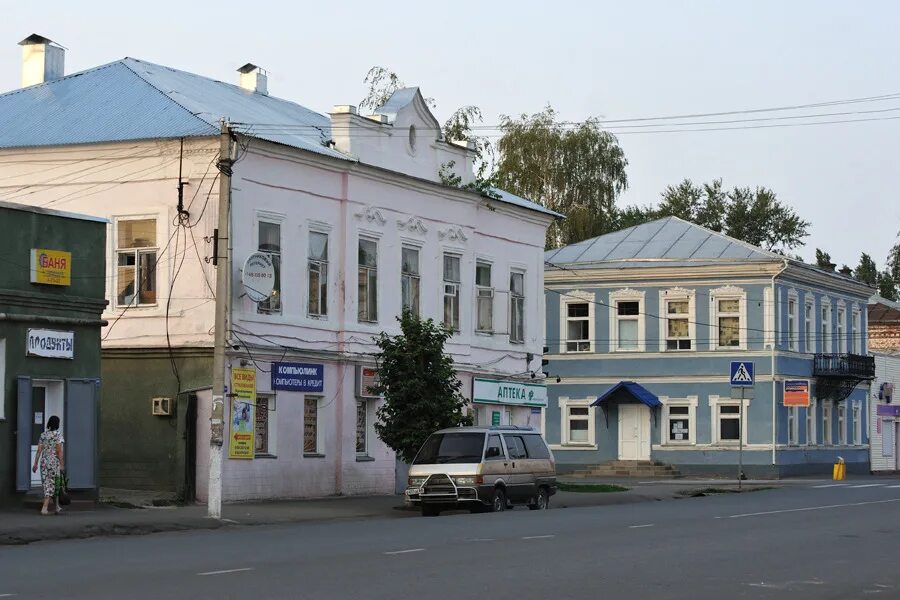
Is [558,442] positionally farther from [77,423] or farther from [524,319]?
[77,423]

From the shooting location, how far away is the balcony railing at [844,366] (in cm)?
6044

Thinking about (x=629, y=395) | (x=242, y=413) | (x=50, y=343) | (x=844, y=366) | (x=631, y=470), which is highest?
(x=844, y=366)

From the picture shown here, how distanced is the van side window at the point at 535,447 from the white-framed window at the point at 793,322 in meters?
28.2

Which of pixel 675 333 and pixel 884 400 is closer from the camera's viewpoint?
pixel 675 333

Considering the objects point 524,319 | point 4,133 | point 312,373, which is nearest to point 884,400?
point 524,319

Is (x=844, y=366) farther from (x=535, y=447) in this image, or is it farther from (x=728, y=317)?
(x=535, y=447)

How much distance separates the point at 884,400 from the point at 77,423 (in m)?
47.5

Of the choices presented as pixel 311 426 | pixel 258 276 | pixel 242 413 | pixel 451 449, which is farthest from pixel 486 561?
pixel 311 426

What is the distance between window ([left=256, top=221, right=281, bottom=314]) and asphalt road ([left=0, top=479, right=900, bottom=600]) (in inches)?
336

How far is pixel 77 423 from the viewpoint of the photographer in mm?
28562

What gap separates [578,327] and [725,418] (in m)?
6.89

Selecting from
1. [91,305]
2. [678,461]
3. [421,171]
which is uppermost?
[421,171]

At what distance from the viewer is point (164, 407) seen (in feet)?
106

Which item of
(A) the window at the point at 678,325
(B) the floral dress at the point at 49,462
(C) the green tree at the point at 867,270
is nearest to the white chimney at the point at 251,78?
(B) the floral dress at the point at 49,462
